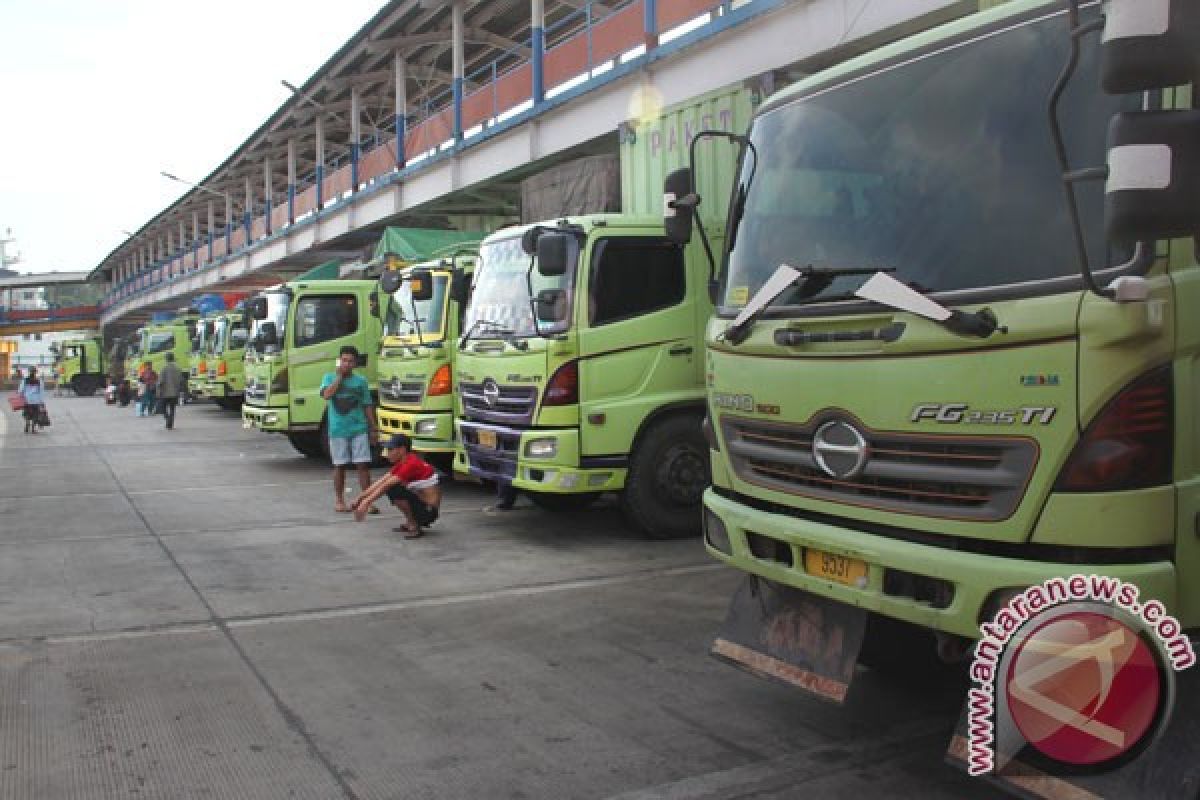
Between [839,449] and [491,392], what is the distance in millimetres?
5115

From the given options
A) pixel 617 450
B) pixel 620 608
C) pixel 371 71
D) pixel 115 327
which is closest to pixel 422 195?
pixel 371 71

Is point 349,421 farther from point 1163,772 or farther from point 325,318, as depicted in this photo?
point 1163,772

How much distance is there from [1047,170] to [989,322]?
508mm

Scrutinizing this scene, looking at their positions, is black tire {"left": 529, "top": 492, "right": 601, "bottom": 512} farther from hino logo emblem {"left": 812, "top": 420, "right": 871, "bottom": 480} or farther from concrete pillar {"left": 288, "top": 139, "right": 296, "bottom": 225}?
concrete pillar {"left": 288, "top": 139, "right": 296, "bottom": 225}

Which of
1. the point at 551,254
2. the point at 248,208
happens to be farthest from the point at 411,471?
the point at 248,208

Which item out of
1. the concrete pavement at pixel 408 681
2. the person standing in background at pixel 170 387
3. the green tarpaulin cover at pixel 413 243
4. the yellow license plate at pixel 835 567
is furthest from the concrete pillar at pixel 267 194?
the yellow license plate at pixel 835 567

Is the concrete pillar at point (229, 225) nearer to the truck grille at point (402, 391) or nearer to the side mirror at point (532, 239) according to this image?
the truck grille at point (402, 391)

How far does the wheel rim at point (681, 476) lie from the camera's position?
8.16 metres

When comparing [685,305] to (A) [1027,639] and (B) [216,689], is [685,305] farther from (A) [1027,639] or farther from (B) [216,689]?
(A) [1027,639]

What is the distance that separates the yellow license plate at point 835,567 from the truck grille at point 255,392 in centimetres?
1164

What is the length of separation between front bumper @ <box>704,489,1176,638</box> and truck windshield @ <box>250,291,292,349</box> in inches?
423

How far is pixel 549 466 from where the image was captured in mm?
7691

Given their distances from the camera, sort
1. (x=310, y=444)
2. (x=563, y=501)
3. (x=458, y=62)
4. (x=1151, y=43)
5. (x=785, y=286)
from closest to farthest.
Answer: (x=1151, y=43) → (x=785, y=286) → (x=563, y=501) → (x=310, y=444) → (x=458, y=62)

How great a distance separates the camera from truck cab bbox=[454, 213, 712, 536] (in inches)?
303
